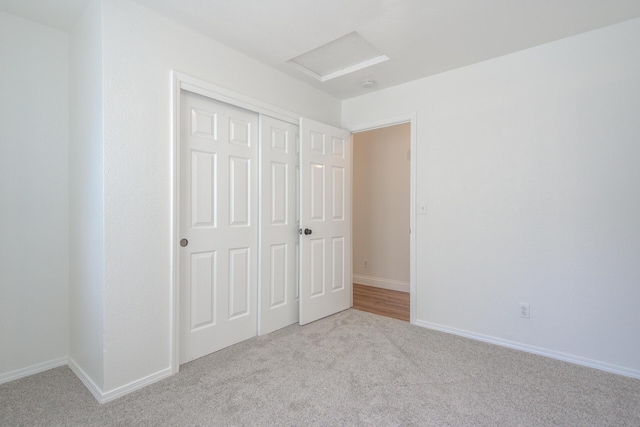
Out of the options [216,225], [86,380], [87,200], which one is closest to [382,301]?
[216,225]

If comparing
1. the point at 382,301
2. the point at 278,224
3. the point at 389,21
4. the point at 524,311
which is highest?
the point at 389,21

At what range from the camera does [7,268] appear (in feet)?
6.77

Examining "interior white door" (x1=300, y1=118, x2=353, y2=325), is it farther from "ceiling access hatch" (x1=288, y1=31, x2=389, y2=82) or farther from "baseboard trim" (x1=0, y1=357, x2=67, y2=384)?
"baseboard trim" (x1=0, y1=357, x2=67, y2=384)

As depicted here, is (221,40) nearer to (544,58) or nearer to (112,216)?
(112,216)

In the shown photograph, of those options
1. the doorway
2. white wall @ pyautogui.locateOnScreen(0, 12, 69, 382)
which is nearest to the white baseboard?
white wall @ pyautogui.locateOnScreen(0, 12, 69, 382)

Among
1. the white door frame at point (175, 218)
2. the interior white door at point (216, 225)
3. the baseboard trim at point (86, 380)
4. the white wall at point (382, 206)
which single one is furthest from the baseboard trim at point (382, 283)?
the baseboard trim at point (86, 380)

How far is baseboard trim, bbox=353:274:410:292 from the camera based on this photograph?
14.6 feet

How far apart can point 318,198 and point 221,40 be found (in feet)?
5.21

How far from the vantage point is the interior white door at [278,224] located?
2760mm

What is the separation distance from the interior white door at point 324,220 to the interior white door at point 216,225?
0.52 m

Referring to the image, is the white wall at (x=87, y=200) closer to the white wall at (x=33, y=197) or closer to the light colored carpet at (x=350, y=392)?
the white wall at (x=33, y=197)

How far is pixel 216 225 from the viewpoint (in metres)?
2.43

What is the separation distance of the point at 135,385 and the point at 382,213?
11.9 feet

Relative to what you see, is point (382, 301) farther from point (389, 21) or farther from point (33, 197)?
point (33, 197)
